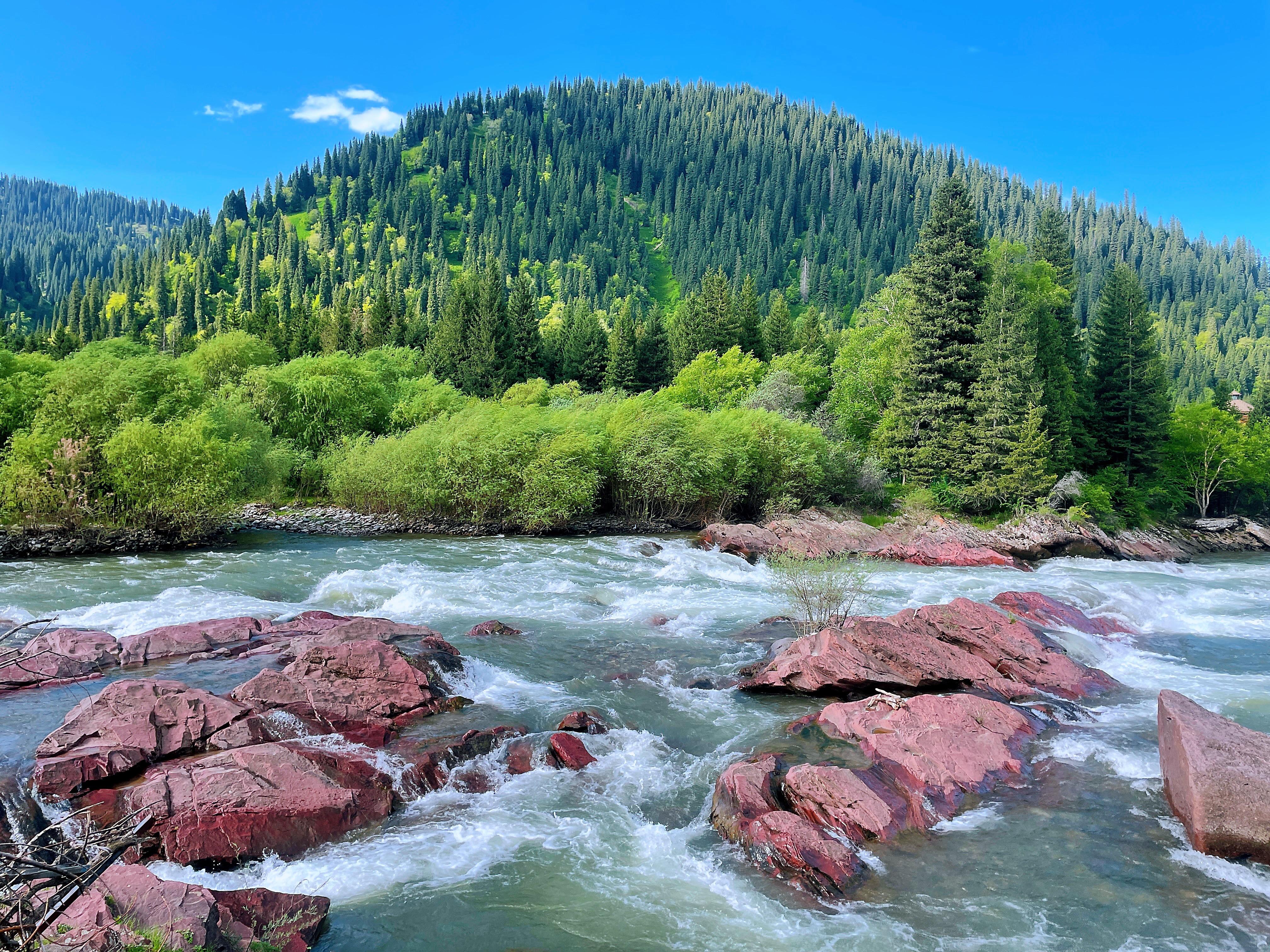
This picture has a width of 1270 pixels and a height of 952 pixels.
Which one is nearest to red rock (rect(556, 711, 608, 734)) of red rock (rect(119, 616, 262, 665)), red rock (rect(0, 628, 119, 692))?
red rock (rect(119, 616, 262, 665))

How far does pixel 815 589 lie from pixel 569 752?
941cm

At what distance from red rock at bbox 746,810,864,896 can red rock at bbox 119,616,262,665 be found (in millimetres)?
12771

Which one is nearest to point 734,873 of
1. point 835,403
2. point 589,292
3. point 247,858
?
point 247,858

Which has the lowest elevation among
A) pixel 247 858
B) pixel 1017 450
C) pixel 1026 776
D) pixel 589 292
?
pixel 247 858

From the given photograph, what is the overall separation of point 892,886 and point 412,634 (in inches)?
432

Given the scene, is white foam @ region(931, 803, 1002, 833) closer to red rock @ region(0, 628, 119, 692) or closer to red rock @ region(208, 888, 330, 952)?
red rock @ region(208, 888, 330, 952)

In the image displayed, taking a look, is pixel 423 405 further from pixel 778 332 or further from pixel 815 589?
pixel 778 332

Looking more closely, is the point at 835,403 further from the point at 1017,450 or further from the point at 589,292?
the point at 589,292

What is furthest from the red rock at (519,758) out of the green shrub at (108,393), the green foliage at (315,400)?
the green foliage at (315,400)

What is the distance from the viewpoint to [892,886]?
361 inches

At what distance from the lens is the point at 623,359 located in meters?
71.4

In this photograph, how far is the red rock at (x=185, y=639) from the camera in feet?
52.5

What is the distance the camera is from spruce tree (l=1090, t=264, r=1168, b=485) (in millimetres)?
52531

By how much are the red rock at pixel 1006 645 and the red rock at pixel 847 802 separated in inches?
274
